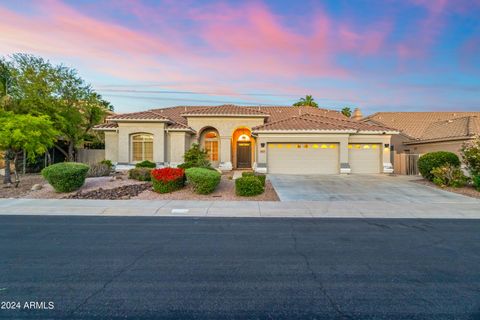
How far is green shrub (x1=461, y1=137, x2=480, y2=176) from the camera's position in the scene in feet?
Result: 45.7

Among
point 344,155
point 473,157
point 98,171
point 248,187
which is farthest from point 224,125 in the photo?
point 473,157

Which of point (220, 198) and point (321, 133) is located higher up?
point (321, 133)

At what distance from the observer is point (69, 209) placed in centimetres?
1001

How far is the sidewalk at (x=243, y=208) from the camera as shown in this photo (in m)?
9.49

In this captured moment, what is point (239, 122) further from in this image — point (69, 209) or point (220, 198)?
point (69, 209)

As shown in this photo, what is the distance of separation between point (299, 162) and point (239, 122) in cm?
622

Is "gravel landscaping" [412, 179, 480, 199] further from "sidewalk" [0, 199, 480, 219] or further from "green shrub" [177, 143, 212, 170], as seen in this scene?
"green shrub" [177, 143, 212, 170]

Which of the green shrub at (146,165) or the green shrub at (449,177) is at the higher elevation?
A: the green shrub at (146,165)

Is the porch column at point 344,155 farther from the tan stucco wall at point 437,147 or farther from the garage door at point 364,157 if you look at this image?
the tan stucco wall at point 437,147

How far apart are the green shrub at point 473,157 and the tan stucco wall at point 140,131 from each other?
19.4 metres

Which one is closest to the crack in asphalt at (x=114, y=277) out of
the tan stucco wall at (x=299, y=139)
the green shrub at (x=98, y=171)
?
the green shrub at (x=98, y=171)

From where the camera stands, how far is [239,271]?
466 centimetres

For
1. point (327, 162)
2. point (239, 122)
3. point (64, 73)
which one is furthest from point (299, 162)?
point (64, 73)

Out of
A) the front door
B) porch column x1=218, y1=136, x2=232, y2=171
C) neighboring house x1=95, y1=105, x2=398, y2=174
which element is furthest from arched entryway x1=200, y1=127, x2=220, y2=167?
the front door
